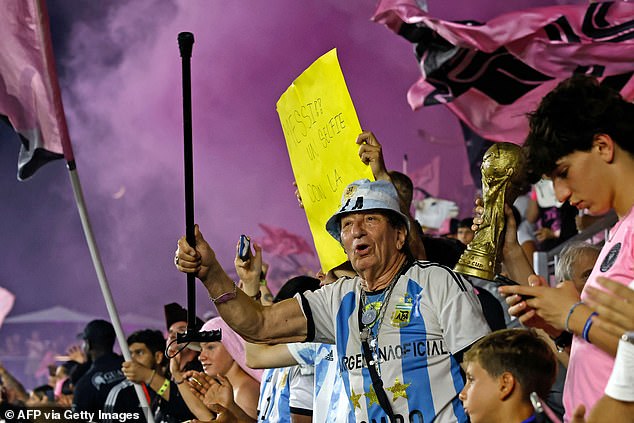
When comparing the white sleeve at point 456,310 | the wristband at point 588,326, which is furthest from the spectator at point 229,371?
the wristband at point 588,326

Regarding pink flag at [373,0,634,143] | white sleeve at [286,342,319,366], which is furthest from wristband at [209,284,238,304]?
pink flag at [373,0,634,143]

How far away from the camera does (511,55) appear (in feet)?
28.1

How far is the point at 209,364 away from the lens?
5562 mm

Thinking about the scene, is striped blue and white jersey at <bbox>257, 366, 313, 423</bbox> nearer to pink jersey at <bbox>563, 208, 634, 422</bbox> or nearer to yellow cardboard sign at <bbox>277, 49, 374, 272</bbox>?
yellow cardboard sign at <bbox>277, 49, 374, 272</bbox>

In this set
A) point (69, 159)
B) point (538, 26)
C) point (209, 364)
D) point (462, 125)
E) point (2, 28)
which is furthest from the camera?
point (462, 125)

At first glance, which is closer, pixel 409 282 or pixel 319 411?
pixel 409 282

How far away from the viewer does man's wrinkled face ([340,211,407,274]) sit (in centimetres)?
369

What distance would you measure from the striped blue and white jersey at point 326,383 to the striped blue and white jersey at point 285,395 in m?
0.49

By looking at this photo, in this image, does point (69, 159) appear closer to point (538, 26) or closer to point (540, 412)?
point (538, 26)

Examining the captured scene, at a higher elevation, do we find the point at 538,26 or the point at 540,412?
the point at 538,26

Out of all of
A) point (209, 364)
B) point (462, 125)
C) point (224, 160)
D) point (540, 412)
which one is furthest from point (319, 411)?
point (224, 160)

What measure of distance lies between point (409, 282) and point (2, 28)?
5039mm

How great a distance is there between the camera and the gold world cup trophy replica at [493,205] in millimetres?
3363

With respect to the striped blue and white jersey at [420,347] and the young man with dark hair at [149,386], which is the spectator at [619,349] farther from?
the young man with dark hair at [149,386]
